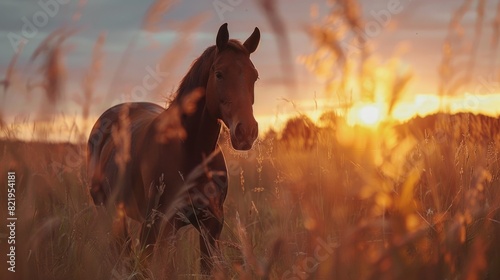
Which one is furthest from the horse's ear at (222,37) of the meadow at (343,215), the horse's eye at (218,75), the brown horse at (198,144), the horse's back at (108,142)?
the horse's back at (108,142)

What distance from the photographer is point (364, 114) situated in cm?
267

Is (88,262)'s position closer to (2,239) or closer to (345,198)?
(2,239)

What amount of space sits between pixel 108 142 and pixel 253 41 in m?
2.15

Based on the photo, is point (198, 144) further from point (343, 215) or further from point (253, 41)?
point (343, 215)

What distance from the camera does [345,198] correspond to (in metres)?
2.45

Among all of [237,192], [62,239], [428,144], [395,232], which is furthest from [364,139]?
[237,192]

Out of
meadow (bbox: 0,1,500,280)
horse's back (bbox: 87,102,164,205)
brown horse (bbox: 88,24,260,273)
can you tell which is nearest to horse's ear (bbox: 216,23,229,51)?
brown horse (bbox: 88,24,260,273)

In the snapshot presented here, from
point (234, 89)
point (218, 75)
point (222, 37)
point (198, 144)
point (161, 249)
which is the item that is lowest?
point (161, 249)

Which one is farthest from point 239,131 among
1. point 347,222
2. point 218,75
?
point 347,222

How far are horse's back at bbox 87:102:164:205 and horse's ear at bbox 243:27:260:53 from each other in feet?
3.65

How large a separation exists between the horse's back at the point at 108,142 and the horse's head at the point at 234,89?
1068mm

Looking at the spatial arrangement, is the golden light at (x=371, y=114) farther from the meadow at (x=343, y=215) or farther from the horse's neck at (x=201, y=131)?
the horse's neck at (x=201, y=131)

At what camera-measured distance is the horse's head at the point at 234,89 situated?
345 centimetres

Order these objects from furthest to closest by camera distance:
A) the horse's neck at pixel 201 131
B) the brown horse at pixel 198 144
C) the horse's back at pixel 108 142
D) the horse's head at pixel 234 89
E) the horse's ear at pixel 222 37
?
the horse's back at pixel 108 142 < the horse's neck at pixel 201 131 < the horse's ear at pixel 222 37 < the brown horse at pixel 198 144 < the horse's head at pixel 234 89
